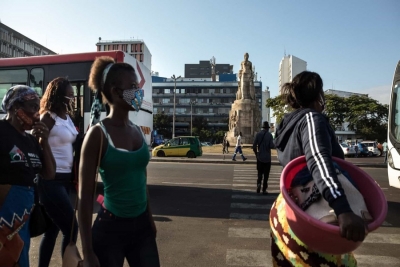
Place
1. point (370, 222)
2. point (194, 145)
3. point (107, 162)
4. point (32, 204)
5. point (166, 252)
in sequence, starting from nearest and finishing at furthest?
point (370, 222)
point (107, 162)
point (32, 204)
point (166, 252)
point (194, 145)

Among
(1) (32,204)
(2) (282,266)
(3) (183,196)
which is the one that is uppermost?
(1) (32,204)

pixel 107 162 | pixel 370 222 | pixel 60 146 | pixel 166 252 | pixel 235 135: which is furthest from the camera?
pixel 235 135

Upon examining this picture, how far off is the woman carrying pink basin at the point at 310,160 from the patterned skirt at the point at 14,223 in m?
1.59

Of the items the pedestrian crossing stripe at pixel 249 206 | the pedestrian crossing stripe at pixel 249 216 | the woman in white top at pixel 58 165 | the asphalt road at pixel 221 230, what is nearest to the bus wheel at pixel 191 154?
the asphalt road at pixel 221 230

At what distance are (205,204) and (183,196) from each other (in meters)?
1.12

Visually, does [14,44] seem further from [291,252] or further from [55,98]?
[291,252]

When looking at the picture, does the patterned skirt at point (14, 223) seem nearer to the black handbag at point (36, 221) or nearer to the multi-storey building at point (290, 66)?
the black handbag at point (36, 221)

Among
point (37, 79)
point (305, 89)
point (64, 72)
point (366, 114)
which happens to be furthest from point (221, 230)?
point (366, 114)

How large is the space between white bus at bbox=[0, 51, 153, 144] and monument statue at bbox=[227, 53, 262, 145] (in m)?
30.5

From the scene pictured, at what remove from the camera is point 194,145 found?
25141 millimetres

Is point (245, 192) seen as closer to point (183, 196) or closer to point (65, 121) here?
point (183, 196)

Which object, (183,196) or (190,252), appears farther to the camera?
(183,196)

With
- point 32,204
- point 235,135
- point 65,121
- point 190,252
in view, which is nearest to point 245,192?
point 190,252

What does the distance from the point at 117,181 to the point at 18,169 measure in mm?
818
